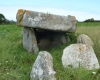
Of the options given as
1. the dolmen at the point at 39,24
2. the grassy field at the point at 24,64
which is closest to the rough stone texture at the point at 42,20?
the dolmen at the point at 39,24

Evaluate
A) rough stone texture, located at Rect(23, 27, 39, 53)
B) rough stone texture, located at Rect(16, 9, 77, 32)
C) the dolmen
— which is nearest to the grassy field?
rough stone texture, located at Rect(23, 27, 39, 53)

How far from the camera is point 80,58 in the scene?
774cm

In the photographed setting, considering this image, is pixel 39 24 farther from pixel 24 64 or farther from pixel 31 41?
pixel 24 64

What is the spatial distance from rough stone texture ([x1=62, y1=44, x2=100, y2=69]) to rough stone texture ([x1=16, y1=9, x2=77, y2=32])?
4.26 ft

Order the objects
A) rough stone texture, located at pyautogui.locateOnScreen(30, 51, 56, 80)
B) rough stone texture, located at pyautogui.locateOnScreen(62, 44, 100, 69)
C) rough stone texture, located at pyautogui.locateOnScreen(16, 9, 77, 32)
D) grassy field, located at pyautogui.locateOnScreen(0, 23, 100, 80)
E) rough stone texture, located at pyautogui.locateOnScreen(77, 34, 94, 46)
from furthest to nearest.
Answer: rough stone texture, located at pyautogui.locateOnScreen(77, 34, 94, 46), rough stone texture, located at pyautogui.locateOnScreen(16, 9, 77, 32), rough stone texture, located at pyautogui.locateOnScreen(62, 44, 100, 69), grassy field, located at pyautogui.locateOnScreen(0, 23, 100, 80), rough stone texture, located at pyautogui.locateOnScreen(30, 51, 56, 80)

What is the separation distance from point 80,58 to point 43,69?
1478 millimetres

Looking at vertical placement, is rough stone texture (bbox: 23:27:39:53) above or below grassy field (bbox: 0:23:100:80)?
above

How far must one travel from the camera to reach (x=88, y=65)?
25.1ft

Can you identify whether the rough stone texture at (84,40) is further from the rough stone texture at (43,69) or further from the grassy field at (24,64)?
the rough stone texture at (43,69)

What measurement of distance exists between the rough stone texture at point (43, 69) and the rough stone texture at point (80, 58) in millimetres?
885

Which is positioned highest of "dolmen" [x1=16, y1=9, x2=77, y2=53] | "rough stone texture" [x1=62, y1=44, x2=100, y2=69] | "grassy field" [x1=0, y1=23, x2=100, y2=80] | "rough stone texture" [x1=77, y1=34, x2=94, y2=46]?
"dolmen" [x1=16, y1=9, x2=77, y2=53]

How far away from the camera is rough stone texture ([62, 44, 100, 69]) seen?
7.63 m

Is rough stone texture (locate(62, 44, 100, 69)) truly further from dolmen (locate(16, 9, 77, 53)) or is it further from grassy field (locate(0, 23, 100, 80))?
dolmen (locate(16, 9, 77, 53))

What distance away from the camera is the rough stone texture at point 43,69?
21.6 ft
